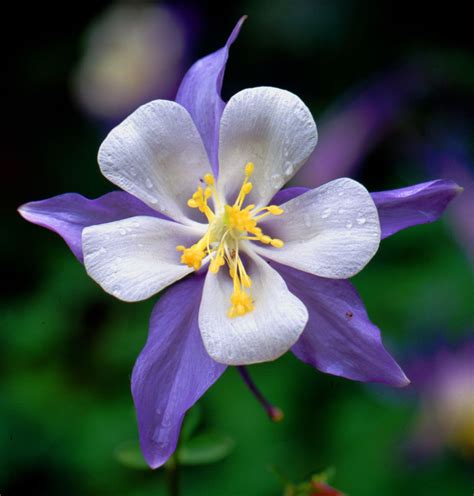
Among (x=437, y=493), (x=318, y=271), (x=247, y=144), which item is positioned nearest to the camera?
(x=318, y=271)

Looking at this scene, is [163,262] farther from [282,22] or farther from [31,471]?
[282,22]

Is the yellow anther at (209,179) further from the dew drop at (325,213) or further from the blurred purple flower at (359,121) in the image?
the blurred purple flower at (359,121)

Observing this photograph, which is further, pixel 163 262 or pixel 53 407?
pixel 53 407

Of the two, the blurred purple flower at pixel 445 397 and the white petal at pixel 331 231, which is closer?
the white petal at pixel 331 231

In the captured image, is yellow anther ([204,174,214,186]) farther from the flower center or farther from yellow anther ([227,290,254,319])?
yellow anther ([227,290,254,319])

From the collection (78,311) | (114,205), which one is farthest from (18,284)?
(114,205)

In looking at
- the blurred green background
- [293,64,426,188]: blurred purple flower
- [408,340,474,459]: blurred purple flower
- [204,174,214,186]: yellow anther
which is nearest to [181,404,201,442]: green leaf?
[204,174,214,186]: yellow anther


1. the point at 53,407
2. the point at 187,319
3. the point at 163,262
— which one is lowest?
the point at 53,407

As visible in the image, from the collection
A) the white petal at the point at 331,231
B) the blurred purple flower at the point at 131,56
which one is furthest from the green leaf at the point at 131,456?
the blurred purple flower at the point at 131,56
